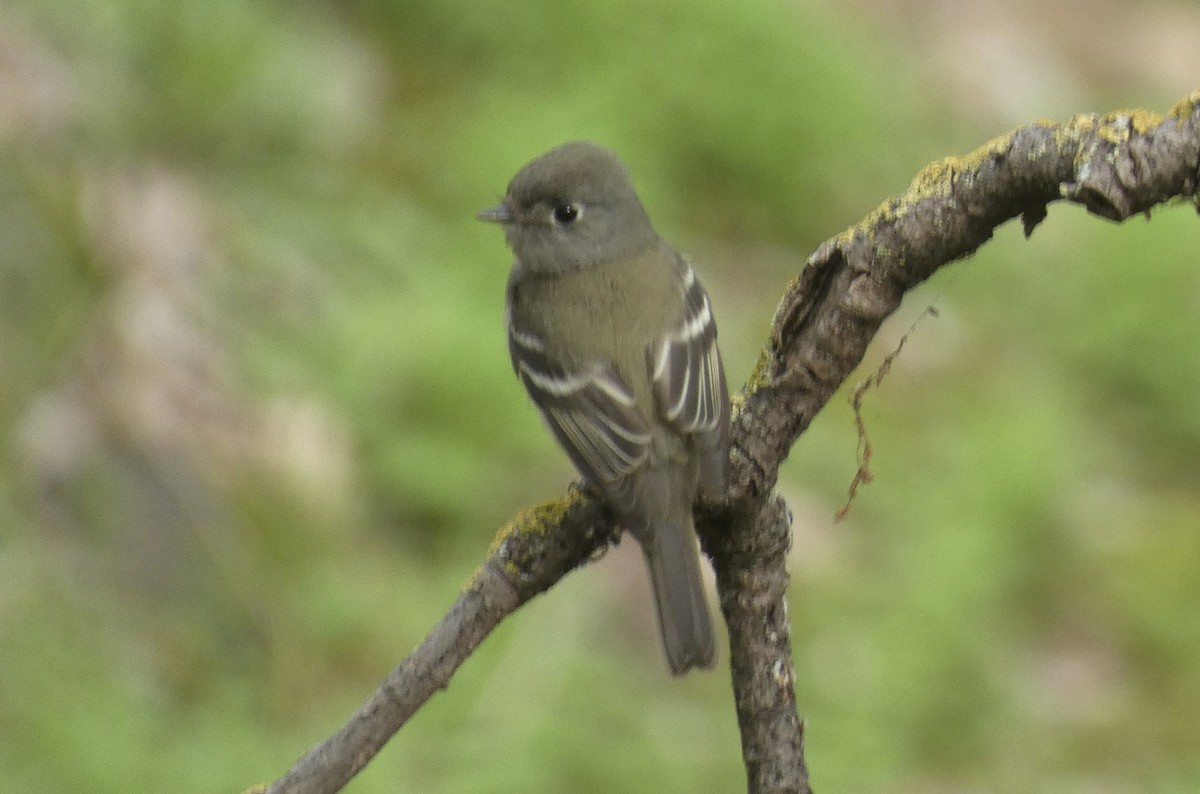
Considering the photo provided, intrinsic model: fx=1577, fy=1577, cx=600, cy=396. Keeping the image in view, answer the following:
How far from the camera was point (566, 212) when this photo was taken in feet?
11.8

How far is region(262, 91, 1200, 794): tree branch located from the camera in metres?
1.76

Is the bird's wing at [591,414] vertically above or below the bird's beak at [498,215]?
below

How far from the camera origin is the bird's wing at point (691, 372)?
9.05 feet

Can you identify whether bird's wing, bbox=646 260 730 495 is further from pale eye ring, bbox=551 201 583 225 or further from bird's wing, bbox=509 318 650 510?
pale eye ring, bbox=551 201 583 225

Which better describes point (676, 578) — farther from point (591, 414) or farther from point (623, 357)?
point (623, 357)

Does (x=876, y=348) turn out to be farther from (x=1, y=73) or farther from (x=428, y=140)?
(x=1, y=73)

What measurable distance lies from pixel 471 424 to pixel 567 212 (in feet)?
4.99

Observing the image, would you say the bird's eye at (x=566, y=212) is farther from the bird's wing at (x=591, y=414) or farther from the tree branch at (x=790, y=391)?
the tree branch at (x=790, y=391)

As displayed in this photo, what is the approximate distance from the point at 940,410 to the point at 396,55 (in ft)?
8.94

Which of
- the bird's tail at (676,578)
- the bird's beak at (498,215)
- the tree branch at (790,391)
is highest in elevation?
the bird's beak at (498,215)

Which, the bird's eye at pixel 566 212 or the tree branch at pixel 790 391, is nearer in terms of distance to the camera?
the tree branch at pixel 790 391

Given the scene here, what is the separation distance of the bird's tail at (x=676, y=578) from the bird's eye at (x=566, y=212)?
1001 millimetres

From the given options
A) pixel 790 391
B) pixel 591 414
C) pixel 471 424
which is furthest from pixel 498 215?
pixel 790 391

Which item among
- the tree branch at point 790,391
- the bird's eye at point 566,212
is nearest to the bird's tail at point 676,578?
the tree branch at point 790,391
